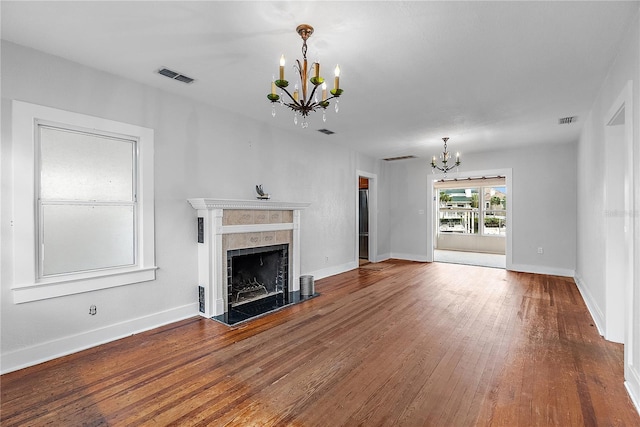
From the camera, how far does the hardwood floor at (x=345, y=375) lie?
198 centimetres

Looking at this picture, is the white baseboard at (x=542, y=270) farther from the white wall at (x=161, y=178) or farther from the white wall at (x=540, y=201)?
the white wall at (x=161, y=178)

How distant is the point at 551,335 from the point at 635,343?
1151 mm

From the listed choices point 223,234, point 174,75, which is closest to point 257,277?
point 223,234

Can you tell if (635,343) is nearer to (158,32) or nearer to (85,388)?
(85,388)

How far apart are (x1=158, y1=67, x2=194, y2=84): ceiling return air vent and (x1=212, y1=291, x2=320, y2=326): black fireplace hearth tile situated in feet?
8.94

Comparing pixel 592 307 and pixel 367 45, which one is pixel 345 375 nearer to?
pixel 367 45

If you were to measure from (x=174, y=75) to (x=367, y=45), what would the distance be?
1.99 m

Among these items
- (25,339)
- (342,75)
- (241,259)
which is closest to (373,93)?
(342,75)

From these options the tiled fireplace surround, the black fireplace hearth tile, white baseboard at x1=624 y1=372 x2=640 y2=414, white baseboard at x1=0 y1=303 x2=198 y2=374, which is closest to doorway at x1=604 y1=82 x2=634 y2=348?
white baseboard at x1=624 y1=372 x2=640 y2=414

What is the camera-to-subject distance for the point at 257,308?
4.06 meters

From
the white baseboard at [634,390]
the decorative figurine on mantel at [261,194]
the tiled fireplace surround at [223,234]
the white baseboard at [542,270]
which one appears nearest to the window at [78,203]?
the tiled fireplace surround at [223,234]

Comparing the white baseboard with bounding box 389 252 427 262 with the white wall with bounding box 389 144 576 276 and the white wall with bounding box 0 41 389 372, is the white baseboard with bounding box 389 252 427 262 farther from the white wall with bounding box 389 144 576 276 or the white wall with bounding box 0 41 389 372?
the white wall with bounding box 0 41 389 372

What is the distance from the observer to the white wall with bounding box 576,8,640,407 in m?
2.16

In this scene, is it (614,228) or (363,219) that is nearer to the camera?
Answer: (614,228)
